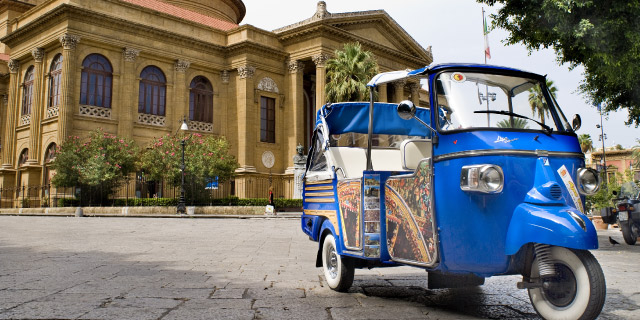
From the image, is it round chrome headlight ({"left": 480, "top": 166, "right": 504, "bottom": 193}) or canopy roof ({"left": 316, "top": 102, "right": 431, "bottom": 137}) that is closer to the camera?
round chrome headlight ({"left": 480, "top": 166, "right": 504, "bottom": 193})

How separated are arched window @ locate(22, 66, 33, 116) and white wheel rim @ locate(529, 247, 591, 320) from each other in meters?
38.5

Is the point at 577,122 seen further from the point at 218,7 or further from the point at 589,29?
the point at 218,7

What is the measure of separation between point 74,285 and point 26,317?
1.81 meters

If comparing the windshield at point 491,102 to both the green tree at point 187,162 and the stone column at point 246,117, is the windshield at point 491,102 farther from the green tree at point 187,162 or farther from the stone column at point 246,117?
the stone column at point 246,117

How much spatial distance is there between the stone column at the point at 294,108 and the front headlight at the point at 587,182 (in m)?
36.1

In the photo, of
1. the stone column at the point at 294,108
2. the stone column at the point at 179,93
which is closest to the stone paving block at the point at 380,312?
the stone column at the point at 179,93

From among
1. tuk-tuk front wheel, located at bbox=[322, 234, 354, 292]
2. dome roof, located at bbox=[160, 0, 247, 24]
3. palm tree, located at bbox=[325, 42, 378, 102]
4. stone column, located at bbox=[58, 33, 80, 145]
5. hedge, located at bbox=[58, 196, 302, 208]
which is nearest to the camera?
tuk-tuk front wheel, located at bbox=[322, 234, 354, 292]

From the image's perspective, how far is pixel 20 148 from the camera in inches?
1414

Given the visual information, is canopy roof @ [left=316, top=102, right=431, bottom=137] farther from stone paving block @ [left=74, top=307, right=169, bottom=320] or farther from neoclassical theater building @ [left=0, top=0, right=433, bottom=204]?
neoclassical theater building @ [left=0, top=0, right=433, bottom=204]

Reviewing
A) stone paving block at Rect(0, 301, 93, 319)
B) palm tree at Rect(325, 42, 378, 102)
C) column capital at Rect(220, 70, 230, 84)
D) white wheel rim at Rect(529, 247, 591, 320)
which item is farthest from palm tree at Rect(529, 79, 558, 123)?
column capital at Rect(220, 70, 230, 84)

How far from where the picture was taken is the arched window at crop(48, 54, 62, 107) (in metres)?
32.9

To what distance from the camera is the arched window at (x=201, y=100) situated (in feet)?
127

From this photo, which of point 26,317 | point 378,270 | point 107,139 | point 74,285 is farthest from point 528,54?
point 107,139

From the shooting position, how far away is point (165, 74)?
122 feet
